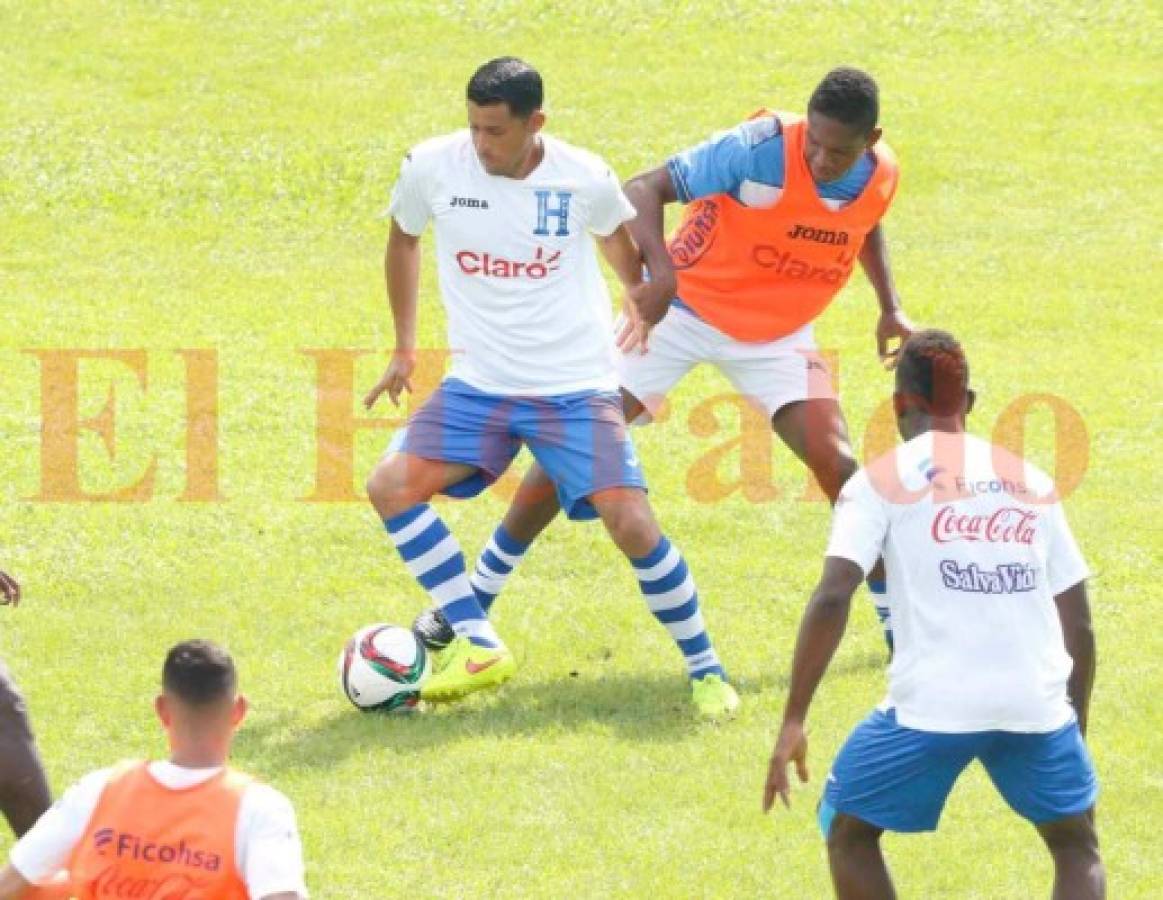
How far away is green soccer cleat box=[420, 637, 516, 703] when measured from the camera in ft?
33.8

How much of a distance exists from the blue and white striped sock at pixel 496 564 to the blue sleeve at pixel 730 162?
69.2 inches

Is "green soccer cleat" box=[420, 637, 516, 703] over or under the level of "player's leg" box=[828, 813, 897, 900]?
under

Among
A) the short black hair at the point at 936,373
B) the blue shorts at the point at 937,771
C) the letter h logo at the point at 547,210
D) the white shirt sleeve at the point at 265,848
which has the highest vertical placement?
the letter h logo at the point at 547,210

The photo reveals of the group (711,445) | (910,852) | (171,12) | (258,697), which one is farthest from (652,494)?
(171,12)

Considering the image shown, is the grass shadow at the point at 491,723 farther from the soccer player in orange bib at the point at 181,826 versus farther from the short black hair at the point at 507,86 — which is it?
the soccer player in orange bib at the point at 181,826

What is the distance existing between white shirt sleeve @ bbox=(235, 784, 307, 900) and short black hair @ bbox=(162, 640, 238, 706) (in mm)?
253

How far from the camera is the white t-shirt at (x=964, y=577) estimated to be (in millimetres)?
7121

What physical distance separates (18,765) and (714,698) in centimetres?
337

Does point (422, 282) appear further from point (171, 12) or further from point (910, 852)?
point (910, 852)

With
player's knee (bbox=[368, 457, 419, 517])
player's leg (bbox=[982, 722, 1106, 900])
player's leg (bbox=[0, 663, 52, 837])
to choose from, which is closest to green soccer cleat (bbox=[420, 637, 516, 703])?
player's knee (bbox=[368, 457, 419, 517])

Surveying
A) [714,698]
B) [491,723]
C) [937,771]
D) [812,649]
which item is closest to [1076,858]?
[937,771]

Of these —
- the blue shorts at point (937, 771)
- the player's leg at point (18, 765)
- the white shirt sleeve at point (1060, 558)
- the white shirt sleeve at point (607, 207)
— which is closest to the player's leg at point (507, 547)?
the white shirt sleeve at point (607, 207)

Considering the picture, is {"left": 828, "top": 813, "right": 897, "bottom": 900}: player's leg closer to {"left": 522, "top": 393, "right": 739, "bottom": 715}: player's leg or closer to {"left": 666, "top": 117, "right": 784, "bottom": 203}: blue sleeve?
{"left": 522, "top": 393, "right": 739, "bottom": 715}: player's leg

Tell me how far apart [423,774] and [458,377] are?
1.80 m
